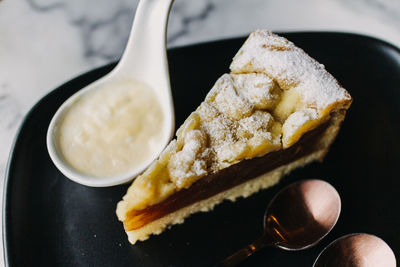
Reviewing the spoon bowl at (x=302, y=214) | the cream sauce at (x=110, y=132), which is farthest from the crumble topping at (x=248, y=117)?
the spoon bowl at (x=302, y=214)

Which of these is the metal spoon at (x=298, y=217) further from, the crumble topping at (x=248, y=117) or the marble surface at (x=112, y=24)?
the marble surface at (x=112, y=24)

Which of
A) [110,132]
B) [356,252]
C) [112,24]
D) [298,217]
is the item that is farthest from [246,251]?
[112,24]

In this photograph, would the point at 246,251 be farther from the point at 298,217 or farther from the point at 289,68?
the point at 289,68

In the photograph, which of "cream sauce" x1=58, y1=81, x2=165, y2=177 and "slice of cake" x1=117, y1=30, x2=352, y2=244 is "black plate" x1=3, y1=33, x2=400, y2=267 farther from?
"cream sauce" x1=58, y1=81, x2=165, y2=177

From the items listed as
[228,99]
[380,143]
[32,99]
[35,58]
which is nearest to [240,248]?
[228,99]

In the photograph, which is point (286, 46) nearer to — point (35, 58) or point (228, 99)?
point (228, 99)

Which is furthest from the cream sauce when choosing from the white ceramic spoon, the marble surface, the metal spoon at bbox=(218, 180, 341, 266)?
the marble surface
